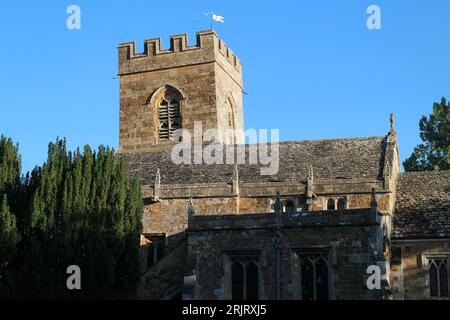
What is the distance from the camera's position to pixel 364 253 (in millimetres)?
23438

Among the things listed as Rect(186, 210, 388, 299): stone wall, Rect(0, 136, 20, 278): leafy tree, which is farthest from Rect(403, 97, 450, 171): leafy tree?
Rect(0, 136, 20, 278): leafy tree

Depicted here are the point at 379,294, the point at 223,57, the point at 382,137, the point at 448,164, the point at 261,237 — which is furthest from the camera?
the point at 223,57

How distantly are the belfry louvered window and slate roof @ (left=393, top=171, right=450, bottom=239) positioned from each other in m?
13.5

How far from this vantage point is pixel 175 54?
1638 inches

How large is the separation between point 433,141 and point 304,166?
42.1 ft

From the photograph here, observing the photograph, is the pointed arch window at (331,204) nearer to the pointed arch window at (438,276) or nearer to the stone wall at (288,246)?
the pointed arch window at (438,276)

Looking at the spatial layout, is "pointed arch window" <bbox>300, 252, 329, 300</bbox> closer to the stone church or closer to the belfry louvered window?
the stone church

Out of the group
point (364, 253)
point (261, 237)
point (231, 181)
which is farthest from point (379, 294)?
point (231, 181)

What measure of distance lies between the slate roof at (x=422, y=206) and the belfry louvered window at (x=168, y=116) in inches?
533

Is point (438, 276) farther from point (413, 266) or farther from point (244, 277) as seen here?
point (244, 277)

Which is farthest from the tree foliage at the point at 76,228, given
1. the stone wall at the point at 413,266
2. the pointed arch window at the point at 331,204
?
the stone wall at the point at 413,266

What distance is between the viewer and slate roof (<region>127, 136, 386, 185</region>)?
31484mm

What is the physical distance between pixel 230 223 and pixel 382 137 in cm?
1178
